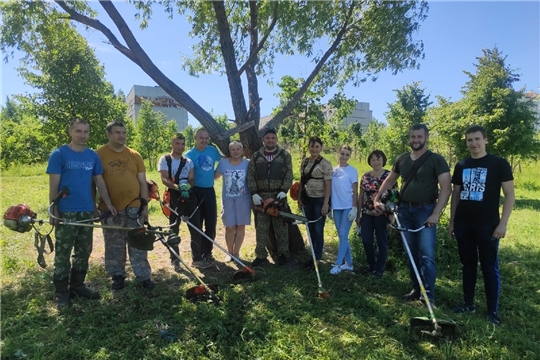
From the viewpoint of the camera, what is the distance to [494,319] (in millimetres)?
3027

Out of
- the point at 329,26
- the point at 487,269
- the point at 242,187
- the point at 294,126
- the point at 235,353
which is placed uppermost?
the point at 329,26

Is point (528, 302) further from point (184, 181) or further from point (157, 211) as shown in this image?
point (157, 211)

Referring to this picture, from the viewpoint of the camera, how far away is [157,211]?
320 inches

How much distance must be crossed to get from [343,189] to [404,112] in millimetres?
14732

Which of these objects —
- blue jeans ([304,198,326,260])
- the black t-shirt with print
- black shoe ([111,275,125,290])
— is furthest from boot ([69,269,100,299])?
the black t-shirt with print

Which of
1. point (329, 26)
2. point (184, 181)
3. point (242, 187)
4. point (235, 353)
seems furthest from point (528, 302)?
point (329, 26)

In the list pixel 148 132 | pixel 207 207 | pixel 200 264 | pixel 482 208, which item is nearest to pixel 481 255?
pixel 482 208

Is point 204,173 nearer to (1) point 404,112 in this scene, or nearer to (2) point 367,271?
(2) point 367,271

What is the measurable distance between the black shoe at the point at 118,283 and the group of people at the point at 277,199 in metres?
0.01

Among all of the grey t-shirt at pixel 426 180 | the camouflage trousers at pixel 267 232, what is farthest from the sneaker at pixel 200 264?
the grey t-shirt at pixel 426 180

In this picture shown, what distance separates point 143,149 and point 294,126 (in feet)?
55.8

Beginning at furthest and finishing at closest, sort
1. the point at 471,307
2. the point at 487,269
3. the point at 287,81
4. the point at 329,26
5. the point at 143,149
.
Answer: the point at 143,149 < the point at 287,81 < the point at 329,26 < the point at 471,307 < the point at 487,269

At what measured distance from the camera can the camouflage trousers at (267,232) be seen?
441cm

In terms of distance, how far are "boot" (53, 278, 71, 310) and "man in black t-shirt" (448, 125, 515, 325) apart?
3975 mm
